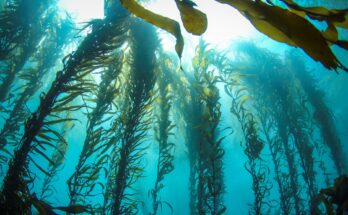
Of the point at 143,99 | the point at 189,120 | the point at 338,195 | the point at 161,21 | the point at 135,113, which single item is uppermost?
the point at 189,120

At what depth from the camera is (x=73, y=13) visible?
870cm

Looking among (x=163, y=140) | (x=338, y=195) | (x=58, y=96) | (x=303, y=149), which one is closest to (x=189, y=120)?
(x=163, y=140)

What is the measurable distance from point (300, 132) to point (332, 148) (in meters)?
2.26

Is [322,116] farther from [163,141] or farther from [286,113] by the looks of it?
[163,141]

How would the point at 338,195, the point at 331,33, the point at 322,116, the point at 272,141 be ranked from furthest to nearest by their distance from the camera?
the point at 322,116 → the point at 272,141 → the point at 338,195 → the point at 331,33

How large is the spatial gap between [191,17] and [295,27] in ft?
1.50

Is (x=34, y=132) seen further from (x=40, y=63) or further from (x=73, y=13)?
(x=73, y=13)

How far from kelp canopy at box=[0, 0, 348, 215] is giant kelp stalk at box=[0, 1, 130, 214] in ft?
0.05

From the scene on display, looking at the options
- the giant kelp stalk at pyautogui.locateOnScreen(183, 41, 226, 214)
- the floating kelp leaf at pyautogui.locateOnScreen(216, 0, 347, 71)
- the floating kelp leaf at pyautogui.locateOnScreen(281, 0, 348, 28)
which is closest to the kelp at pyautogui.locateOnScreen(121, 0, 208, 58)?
the floating kelp leaf at pyautogui.locateOnScreen(216, 0, 347, 71)

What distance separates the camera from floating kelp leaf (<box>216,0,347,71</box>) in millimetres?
974

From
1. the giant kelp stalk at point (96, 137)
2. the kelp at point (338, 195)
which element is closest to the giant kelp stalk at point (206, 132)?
the kelp at point (338, 195)

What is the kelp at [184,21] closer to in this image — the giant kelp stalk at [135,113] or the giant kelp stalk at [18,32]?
the giant kelp stalk at [135,113]

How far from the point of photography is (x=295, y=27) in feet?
3.35

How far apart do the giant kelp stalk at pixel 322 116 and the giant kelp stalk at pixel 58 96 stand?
8529mm
